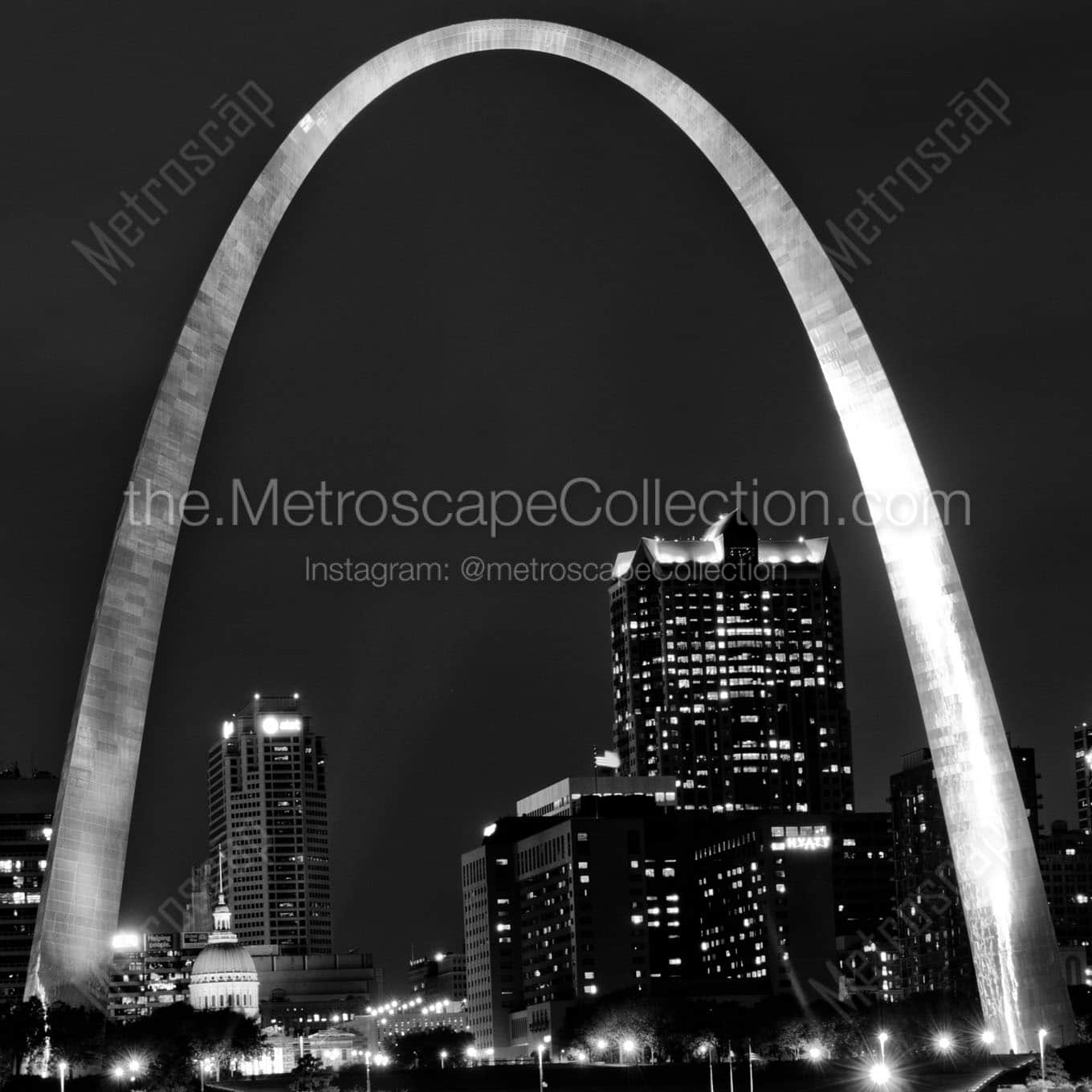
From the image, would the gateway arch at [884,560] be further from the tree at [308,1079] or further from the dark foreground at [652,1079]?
the tree at [308,1079]

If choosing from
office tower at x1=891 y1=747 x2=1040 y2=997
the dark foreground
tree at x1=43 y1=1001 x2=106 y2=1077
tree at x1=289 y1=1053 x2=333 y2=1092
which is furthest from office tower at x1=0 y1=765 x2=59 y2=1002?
tree at x1=43 y1=1001 x2=106 y2=1077

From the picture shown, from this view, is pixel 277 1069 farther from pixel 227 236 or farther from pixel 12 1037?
pixel 227 236

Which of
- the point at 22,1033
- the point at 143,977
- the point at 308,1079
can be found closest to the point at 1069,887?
the point at 143,977

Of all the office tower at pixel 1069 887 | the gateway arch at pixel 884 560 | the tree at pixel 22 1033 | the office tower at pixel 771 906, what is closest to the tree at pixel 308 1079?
the tree at pixel 22 1033

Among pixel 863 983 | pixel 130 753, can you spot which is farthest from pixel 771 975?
pixel 130 753

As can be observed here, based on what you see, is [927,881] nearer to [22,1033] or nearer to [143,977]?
[143,977]

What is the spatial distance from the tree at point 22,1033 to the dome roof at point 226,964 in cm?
7122

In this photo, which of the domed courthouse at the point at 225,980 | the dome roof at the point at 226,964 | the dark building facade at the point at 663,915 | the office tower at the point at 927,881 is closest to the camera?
the domed courthouse at the point at 225,980

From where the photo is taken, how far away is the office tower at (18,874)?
155 m

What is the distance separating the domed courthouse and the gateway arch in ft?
281

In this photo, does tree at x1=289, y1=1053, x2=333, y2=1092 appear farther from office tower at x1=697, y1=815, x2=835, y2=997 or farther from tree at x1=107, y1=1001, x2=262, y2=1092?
office tower at x1=697, y1=815, x2=835, y2=997

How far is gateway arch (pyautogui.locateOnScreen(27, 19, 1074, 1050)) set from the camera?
46688 millimetres

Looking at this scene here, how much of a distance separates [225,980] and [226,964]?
1.65m

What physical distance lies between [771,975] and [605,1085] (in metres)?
99.9
